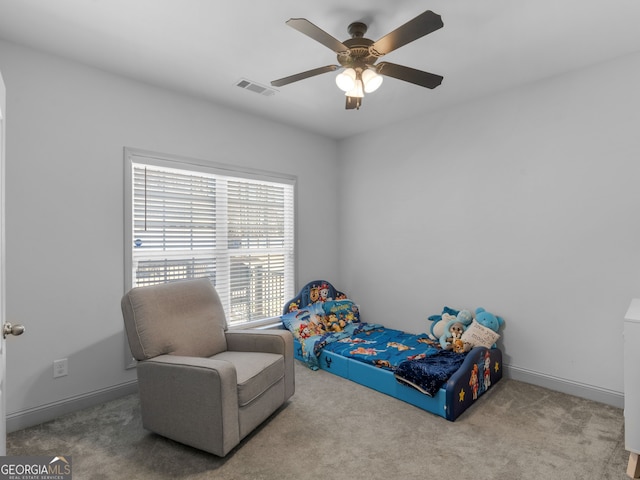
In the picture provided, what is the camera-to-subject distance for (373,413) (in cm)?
249

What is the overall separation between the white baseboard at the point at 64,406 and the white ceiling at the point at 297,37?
→ 8.06 ft

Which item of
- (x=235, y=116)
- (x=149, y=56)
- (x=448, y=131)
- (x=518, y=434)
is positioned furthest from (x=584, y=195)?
(x=149, y=56)

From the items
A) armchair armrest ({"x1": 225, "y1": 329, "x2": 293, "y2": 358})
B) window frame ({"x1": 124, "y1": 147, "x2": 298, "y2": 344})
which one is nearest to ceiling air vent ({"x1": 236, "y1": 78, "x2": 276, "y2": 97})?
window frame ({"x1": 124, "y1": 147, "x2": 298, "y2": 344})

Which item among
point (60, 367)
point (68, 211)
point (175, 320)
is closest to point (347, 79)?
point (175, 320)

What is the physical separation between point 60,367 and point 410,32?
3.07 m

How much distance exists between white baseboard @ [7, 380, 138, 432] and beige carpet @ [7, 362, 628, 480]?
0.06 metres

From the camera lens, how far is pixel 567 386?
2742 mm

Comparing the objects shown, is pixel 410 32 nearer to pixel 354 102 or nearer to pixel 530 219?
pixel 354 102

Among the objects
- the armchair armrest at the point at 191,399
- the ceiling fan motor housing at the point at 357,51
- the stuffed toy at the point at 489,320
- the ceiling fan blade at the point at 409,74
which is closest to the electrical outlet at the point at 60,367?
the armchair armrest at the point at 191,399

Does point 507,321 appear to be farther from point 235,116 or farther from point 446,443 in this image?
point 235,116

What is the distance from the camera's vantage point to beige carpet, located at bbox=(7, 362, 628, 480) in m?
1.87

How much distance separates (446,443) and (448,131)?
2.74 m

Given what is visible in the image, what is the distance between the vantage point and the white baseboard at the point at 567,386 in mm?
2539

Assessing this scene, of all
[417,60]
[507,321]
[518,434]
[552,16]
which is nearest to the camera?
[552,16]
